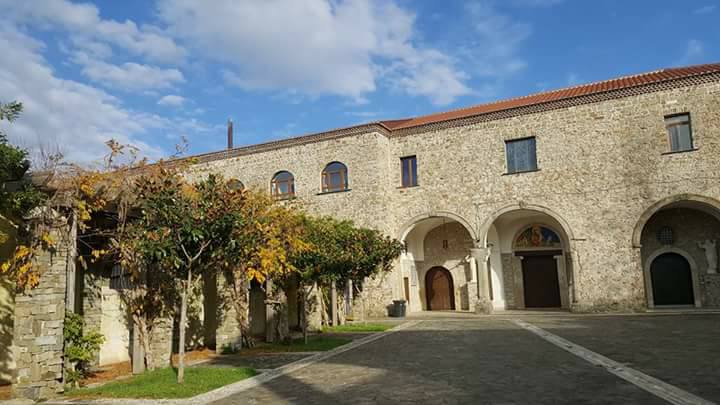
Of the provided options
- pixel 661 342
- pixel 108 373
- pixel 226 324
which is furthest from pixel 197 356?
pixel 661 342

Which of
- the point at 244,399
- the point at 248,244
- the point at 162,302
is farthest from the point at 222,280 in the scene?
the point at 244,399

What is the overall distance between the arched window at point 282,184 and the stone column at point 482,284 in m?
9.13

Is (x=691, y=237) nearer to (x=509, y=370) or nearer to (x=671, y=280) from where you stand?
(x=671, y=280)

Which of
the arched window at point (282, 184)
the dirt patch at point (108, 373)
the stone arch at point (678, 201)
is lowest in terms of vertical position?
the dirt patch at point (108, 373)

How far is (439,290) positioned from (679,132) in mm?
12026

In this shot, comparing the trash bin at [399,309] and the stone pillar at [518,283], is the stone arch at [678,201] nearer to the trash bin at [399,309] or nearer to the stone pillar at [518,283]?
the stone pillar at [518,283]

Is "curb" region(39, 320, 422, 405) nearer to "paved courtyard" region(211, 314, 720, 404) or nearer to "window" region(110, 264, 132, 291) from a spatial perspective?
"paved courtyard" region(211, 314, 720, 404)

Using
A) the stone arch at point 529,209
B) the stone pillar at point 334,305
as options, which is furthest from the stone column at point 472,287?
the stone pillar at point 334,305

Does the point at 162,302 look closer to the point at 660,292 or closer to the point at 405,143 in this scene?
the point at 405,143

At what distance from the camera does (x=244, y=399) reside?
290 inches

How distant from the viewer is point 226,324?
12.9 m

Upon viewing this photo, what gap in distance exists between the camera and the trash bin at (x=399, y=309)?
68.4 ft

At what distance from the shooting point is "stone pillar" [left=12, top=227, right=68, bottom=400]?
8016 millimetres

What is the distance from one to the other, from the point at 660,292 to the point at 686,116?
702 centimetres
